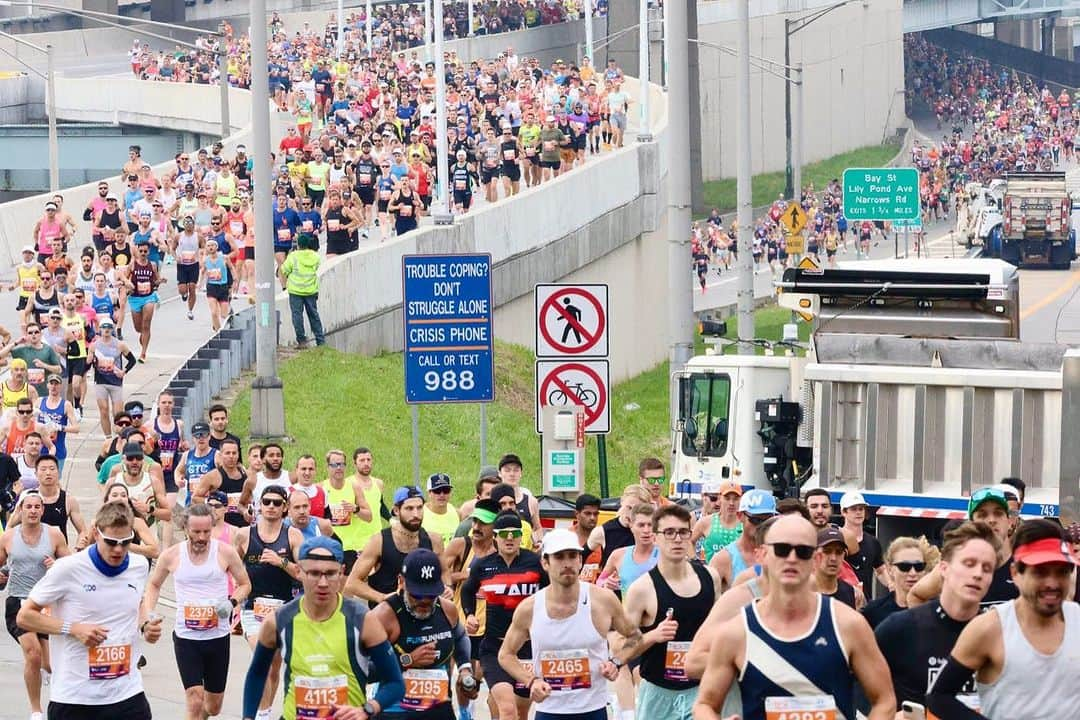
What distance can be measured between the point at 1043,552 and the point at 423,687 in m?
4.34

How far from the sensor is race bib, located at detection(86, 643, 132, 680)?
463 inches

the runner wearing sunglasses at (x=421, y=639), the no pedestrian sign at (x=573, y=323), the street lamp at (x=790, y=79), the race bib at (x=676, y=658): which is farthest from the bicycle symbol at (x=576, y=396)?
the street lamp at (x=790, y=79)

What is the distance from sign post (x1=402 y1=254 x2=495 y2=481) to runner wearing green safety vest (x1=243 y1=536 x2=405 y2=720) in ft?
29.0

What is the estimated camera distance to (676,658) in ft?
37.1

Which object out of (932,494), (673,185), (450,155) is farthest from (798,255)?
(932,494)

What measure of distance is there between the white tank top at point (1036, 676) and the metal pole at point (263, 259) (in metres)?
19.4

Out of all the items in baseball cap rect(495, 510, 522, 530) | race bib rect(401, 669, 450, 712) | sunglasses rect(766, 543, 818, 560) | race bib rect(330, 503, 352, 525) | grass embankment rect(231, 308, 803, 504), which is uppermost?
sunglasses rect(766, 543, 818, 560)

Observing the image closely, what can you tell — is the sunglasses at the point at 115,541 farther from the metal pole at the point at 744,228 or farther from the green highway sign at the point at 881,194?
the green highway sign at the point at 881,194

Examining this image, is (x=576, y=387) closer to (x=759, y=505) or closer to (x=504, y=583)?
(x=504, y=583)

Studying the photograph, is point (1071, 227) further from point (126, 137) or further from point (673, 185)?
point (673, 185)

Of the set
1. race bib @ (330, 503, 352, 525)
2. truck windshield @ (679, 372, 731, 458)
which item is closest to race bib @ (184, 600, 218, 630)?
race bib @ (330, 503, 352, 525)

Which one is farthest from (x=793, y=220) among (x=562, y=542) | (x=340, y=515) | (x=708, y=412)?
(x=562, y=542)

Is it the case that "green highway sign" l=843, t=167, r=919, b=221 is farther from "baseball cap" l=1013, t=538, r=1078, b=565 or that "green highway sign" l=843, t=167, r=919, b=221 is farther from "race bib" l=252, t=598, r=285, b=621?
"baseball cap" l=1013, t=538, r=1078, b=565

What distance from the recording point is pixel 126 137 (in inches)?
2852
